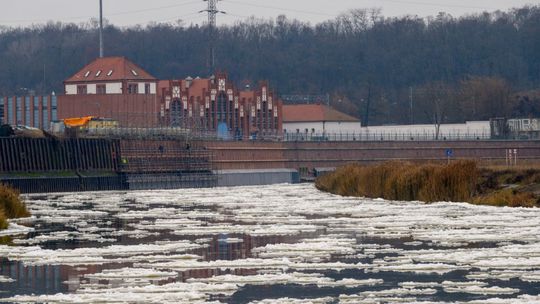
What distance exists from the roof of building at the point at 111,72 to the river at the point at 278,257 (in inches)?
3337

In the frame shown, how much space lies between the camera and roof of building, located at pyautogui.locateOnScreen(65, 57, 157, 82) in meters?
129

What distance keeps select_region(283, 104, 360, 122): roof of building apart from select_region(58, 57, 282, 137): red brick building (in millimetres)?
14289

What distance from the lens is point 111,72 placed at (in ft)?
426

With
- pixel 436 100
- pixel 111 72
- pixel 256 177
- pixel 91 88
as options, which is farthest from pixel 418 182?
pixel 436 100

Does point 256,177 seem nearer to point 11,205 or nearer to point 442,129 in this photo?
point 442,129

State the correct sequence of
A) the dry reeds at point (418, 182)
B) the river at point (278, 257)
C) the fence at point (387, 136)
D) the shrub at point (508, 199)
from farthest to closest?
1. the fence at point (387, 136)
2. the dry reeds at point (418, 182)
3. the shrub at point (508, 199)
4. the river at point (278, 257)

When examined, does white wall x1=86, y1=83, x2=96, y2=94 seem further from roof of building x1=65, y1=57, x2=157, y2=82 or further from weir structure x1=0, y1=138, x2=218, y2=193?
weir structure x1=0, y1=138, x2=218, y2=193

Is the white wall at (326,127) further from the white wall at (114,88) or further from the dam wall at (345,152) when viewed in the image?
the white wall at (114,88)

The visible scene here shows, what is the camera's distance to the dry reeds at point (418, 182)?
165ft

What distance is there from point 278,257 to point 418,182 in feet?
86.4

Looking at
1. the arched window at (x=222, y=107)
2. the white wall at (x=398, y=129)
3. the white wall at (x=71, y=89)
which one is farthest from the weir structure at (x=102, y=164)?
the white wall at (x=398, y=129)

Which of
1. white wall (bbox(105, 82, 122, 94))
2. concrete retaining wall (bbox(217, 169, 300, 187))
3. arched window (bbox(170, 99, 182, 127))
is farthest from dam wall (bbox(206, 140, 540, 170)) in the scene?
white wall (bbox(105, 82, 122, 94))

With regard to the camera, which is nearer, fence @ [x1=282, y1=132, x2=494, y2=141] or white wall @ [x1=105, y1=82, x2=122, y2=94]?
fence @ [x1=282, y1=132, x2=494, y2=141]

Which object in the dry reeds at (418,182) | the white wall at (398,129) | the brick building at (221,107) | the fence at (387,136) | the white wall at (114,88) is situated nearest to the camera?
the dry reeds at (418,182)
